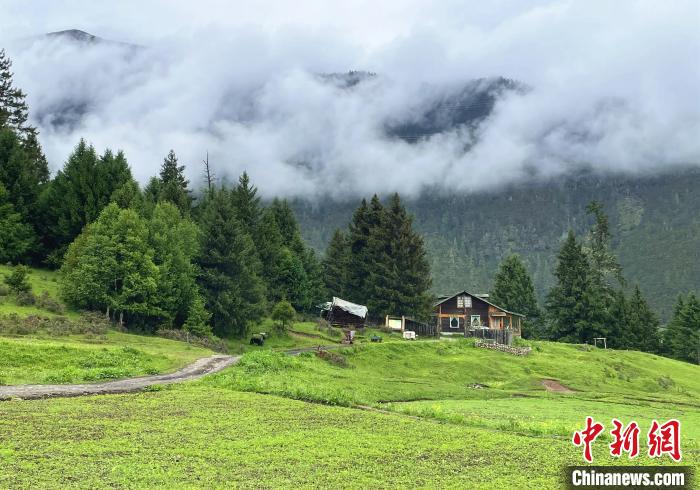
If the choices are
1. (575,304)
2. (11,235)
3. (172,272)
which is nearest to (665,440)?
(172,272)

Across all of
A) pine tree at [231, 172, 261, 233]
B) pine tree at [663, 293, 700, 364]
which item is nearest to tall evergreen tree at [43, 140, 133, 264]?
pine tree at [231, 172, 261, 233]

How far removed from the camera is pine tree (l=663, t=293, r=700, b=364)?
10325cm

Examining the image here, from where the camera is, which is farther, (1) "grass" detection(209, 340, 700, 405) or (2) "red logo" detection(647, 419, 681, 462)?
(1) "grass" detection(209, 340, 700, 405)

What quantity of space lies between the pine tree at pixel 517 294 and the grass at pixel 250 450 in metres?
96.8

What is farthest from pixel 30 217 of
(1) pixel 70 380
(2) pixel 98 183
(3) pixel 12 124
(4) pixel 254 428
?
(4) pixel 254 428

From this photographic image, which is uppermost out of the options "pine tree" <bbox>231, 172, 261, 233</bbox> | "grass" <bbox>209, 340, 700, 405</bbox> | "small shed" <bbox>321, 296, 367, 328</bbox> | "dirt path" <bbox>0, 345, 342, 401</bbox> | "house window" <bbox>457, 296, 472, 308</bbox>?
"pine tree" <bbox>231, 172, 261, 233</bbox>

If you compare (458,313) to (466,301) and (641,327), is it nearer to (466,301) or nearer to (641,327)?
(466,301)

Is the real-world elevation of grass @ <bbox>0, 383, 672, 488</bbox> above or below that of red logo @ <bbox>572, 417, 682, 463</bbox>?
below

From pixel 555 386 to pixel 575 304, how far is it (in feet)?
→ 177

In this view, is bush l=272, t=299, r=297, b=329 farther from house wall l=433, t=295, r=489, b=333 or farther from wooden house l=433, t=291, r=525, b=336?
house wall l=433, t=295, r=489, b=333

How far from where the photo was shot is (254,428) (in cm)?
1936

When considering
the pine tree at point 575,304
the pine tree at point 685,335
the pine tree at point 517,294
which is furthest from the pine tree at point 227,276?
the pine tree at point 685,335

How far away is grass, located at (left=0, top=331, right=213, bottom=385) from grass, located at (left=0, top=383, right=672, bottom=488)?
6.73 m

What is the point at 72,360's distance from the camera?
3284 cm
